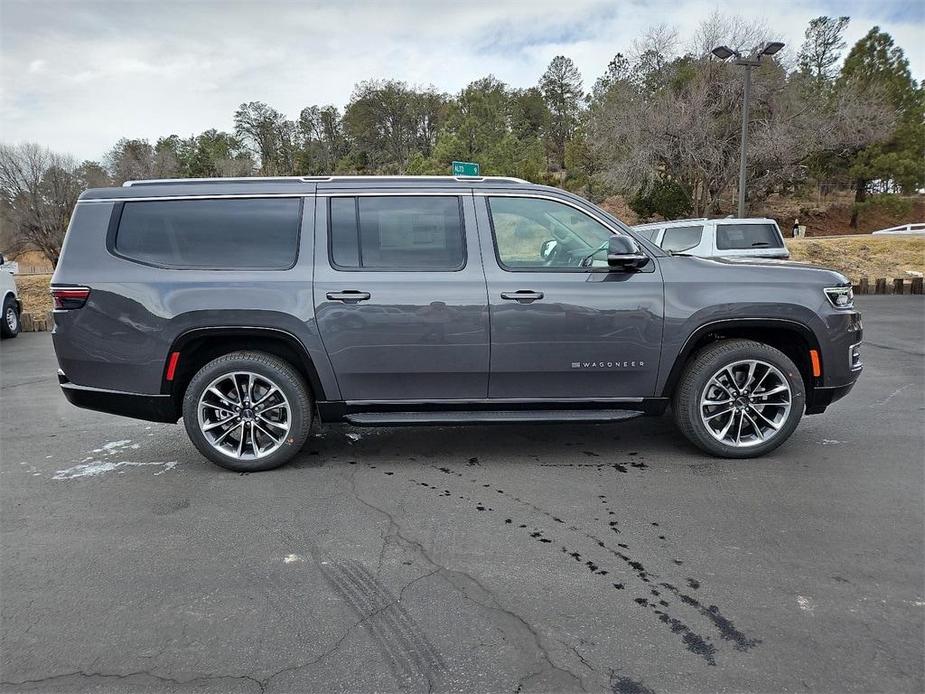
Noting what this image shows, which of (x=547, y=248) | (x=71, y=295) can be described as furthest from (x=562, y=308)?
(x=71, y=295)

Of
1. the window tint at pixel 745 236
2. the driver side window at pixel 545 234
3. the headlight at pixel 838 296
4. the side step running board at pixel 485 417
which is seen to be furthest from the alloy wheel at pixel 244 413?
the window tint at pixel 745 236

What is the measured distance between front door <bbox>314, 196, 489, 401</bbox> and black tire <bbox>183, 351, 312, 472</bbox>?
33cm

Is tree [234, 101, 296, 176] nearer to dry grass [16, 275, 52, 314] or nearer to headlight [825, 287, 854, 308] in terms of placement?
dry grass [16, 275, 52, 314]

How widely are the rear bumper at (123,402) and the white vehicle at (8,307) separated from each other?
9.48 meters

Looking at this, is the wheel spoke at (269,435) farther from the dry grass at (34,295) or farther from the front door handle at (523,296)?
the dry grass at (34,295)

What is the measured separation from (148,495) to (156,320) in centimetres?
116

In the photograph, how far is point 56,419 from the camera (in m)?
5.90

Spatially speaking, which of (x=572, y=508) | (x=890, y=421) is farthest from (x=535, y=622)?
(x=890, y=421)

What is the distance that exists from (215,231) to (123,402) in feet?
4.43

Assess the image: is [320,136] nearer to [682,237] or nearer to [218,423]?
[682,237]

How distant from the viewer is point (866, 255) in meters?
21.4

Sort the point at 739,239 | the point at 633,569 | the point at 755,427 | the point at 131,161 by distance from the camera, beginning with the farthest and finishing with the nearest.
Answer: the point at 131,161, the point at 739,239, the point at 755,427, the point at 633,569

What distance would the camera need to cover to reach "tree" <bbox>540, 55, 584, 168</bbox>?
60.7m

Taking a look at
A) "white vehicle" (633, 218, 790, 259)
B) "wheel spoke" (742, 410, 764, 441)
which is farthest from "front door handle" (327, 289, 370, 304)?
"white vehicle" (633, 218, 790, 259)
